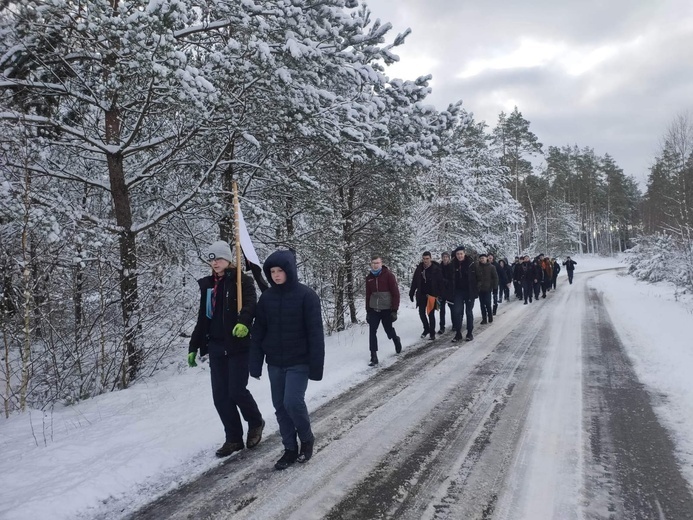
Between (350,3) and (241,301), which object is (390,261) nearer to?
(350,3)

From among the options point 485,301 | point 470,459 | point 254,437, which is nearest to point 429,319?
point 485,301

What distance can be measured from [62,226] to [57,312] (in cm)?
183

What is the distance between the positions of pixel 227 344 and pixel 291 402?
0.84 meters

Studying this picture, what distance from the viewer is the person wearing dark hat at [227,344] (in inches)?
163

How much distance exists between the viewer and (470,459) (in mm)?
3863

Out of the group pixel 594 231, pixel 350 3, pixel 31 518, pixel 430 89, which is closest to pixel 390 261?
pixel 430 89

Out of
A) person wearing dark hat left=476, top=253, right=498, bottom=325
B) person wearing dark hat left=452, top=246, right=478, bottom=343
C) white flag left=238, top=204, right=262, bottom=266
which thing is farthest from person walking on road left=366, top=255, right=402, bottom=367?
white flag left=238, top=204, right=262, bottom=266

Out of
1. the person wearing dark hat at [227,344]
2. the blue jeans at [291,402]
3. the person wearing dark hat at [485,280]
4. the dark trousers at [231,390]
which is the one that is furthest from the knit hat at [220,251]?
the person wearing dark hat at [485,280]

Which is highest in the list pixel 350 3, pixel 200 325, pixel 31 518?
pixel 350 3

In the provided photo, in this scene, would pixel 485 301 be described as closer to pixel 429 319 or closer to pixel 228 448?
pixel 429 319

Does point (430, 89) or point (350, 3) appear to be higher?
point (350, 3)

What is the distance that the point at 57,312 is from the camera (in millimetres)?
7109

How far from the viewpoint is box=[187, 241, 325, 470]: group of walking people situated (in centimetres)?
389

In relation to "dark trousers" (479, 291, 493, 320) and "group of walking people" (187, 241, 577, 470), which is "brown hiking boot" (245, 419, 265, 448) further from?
"dark trousers" (479, 291, 493, 320)
